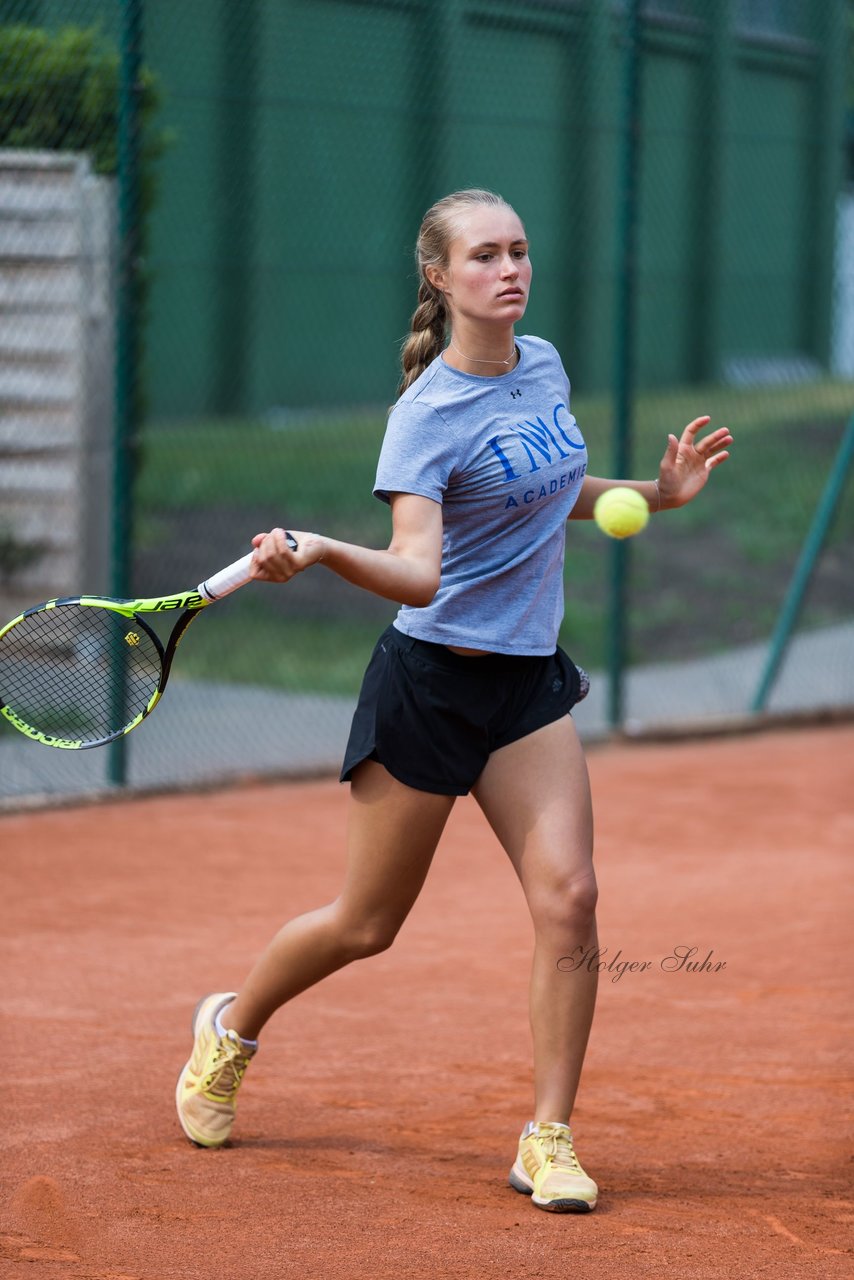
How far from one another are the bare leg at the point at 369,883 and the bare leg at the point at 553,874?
13cm

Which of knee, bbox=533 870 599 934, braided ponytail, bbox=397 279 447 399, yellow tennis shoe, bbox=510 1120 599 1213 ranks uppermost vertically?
braided ponytail, bbox=397 279 447 399

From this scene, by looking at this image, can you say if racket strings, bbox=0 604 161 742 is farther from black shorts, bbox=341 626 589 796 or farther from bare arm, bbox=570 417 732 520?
bare arm, bbox=570 417 732 520

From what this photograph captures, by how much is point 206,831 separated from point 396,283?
9.44 metres

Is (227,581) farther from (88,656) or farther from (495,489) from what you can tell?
(88,656)

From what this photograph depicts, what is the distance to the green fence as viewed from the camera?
7148 millimetres

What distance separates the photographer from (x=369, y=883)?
137 inches

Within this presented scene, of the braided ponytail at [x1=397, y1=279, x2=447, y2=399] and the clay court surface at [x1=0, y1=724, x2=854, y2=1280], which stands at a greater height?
the braided ponytail at [x1=397, y1=279, x2=447, y2=399]

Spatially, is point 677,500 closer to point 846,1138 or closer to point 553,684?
point 553,684

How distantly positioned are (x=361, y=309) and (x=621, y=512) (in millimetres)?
12427

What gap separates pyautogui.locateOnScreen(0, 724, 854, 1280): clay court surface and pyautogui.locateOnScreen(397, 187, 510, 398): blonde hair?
5.16ft
